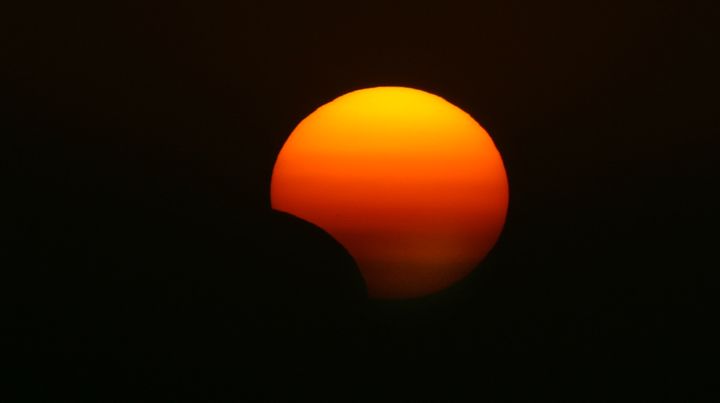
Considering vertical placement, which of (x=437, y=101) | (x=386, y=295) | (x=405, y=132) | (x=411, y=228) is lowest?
(x=386, y=295)

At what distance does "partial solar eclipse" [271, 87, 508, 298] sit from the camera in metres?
2.97

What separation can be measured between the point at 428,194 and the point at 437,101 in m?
0.43

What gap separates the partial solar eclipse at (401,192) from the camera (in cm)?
297

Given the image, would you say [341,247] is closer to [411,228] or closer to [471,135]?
[411,228]

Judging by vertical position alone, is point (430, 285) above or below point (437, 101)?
below

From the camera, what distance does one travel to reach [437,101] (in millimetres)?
3213

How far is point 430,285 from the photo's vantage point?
308 centimetres

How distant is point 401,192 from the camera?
297 cm

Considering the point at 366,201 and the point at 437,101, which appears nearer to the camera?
the point at 366,201

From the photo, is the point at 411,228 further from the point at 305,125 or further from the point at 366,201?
the point at 305,125

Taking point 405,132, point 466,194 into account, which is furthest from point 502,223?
point 405,132

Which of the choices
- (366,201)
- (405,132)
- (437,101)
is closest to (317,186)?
(366,201)

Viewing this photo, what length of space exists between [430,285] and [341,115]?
2.33 feet

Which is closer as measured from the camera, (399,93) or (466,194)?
(466,194)
